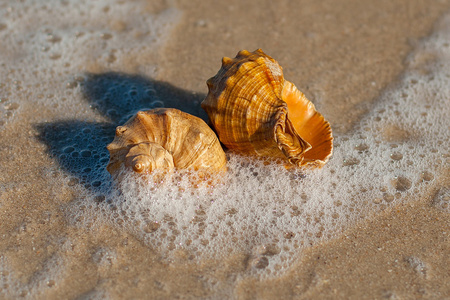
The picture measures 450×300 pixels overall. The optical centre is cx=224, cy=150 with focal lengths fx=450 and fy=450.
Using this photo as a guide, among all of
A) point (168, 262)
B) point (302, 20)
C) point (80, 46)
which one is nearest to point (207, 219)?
point (168, 262)

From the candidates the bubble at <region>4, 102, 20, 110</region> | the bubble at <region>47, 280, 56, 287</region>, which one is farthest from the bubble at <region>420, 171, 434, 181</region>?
A: the bubble at <region>4, 102, 20, 110</region>

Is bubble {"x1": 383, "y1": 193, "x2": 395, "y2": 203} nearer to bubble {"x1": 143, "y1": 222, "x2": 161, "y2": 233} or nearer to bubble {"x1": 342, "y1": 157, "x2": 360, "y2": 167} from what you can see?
bubble {"x1": 342, "y1": 157, "x2": 360, "y2": 167}

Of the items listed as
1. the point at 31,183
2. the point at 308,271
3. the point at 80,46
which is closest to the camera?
the point at 308,271

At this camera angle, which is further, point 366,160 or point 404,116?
point 404,116

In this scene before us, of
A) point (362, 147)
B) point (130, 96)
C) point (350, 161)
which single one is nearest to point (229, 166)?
point (350, 161)

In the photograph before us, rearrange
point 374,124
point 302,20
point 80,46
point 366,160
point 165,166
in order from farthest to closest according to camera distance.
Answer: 1. point 302,20
2. point 80,46
3. point 374,124
4. point 366,160
5. point 165,166

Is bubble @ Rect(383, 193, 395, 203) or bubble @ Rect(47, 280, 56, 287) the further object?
bubble @ Rect(383, 193, 395, 203)

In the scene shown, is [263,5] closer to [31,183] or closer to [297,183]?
[297,183]

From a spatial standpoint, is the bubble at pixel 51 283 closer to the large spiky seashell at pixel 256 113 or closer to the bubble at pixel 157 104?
the large spiky seashell at pixel 256 113
